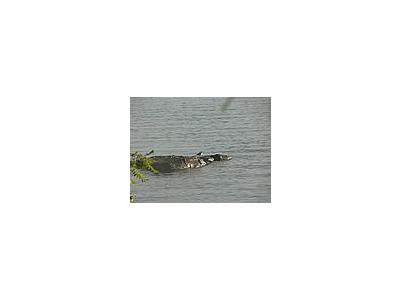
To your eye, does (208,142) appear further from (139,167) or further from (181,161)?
(139,167)

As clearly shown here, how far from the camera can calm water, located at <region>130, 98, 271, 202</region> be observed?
Result: 4180 millimetres

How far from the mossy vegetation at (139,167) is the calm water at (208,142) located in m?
0.04

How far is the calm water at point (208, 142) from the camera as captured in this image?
4.18m

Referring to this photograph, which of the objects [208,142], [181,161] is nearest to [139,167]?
[181,161]

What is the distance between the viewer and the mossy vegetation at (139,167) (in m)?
4.16

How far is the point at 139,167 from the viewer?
166 inches

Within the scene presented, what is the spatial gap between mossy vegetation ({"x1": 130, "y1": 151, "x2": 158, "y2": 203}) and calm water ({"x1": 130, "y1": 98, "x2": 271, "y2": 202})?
4 cm

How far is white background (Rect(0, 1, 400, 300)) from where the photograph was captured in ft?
13.5

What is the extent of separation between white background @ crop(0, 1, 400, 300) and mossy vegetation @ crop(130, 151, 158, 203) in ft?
0.19

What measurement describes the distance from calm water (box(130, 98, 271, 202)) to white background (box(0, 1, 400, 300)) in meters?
0.08
